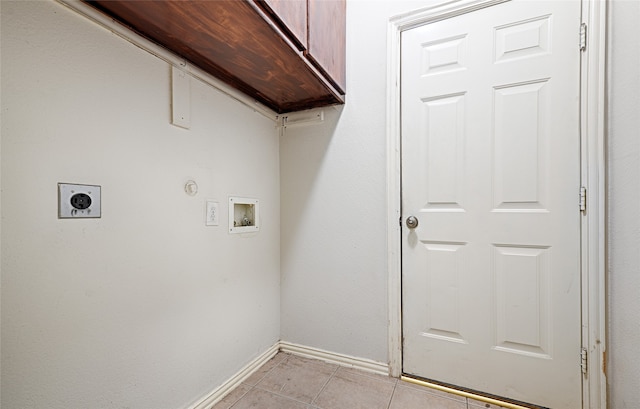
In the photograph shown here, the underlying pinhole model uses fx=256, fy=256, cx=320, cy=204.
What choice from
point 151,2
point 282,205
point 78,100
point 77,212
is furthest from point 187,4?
point 282,205

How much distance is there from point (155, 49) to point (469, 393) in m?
2.25

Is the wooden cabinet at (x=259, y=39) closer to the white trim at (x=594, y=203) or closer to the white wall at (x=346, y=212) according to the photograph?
the white wall at (x=346, y=212)

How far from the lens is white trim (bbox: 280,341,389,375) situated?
1570 millimetres

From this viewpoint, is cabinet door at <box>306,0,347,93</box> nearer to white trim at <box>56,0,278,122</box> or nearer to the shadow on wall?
the shadow on wall

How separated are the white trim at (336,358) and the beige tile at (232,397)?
1.37 feet

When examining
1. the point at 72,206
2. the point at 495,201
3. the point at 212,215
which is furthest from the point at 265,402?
the point at 495,201

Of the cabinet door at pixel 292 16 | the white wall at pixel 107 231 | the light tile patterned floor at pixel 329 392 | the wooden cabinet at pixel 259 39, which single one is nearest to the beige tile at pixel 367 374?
the light tile patterned floor at pixel 329 392

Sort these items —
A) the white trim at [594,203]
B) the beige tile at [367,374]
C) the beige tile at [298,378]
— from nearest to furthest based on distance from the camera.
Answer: the white trim at [594,203] → the beige tile at [298,378] → the beige tile at [367,374]

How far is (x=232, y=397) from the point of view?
4.49ft

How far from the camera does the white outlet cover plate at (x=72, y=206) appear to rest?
817 millimetres

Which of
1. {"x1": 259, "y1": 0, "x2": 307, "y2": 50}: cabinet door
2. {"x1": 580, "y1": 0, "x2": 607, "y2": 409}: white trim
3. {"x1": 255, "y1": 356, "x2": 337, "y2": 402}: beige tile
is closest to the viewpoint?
{"x1": 259, "y1": 0, "x2": 307, "y2": 50}: cabinet door

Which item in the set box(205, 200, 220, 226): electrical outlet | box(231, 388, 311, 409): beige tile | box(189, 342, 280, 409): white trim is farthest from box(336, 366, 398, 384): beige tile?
box(205, 200, 220, 226): electrical outlet

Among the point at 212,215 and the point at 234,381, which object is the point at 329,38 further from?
the point at 234,381

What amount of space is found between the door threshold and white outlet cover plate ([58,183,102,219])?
1.74m
